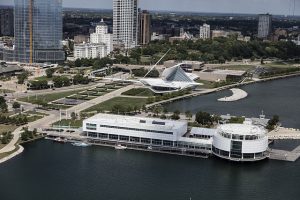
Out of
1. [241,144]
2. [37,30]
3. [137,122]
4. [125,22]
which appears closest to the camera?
[241,144]

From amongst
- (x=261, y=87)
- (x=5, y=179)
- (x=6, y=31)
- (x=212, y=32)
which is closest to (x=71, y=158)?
(x=5, y=179)

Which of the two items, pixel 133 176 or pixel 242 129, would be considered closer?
pixel 133 176

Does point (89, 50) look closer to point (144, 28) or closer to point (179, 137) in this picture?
point (144, 28)

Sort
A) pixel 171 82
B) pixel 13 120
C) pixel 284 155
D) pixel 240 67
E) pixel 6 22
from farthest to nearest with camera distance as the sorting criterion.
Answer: pixel 6 22 < pixel 240 67 < pixel 171 82 < pixel 13 120 < pixel 284 155

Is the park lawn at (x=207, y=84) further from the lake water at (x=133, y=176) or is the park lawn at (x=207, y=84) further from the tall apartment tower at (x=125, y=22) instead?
the tall apartment tower at (x=125, y=22)

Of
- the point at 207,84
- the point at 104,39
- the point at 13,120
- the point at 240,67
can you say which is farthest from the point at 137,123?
the point at 104,39

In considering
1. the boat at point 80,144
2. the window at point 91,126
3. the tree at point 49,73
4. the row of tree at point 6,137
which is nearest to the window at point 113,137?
the window at point 91,126
